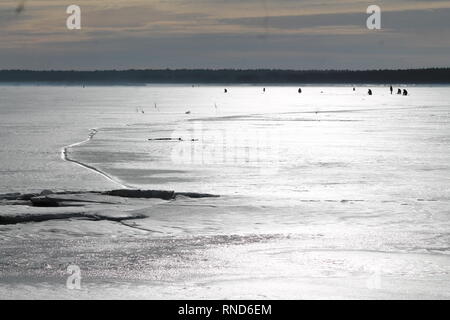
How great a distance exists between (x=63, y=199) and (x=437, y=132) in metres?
23.4

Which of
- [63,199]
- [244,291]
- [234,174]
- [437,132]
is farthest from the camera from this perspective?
[437,132]

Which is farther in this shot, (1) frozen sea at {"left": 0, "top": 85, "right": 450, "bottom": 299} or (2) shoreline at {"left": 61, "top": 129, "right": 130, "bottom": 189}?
(2) shoreline at {"left": 61, "top": 129, "right": 130, "bottom": 189}

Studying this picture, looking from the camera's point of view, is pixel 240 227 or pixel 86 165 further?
pixel 86 165

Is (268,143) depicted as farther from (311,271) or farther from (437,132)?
(311,271)

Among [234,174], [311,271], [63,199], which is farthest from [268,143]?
[311,271]

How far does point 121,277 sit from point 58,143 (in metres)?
19.8

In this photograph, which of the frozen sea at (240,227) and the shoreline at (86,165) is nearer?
the frozen sea at (240,227)

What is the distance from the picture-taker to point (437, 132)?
1377 inches

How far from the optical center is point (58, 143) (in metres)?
28.8

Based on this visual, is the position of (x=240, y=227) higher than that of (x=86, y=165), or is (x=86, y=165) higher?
(x=86, y=165)

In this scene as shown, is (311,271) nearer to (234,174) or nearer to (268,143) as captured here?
→ (234,174)

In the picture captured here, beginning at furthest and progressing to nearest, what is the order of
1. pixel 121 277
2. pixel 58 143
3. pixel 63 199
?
pixel 58 143
pixel 63 199
pixel 121 277
